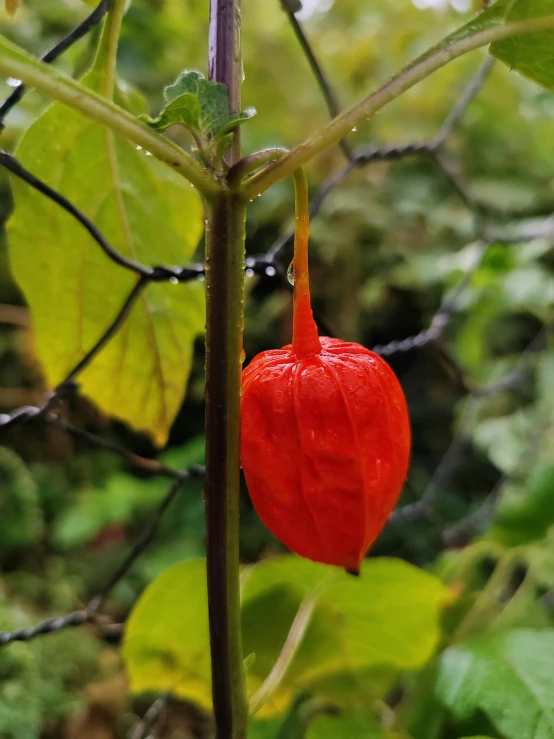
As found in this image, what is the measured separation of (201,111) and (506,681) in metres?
0.27

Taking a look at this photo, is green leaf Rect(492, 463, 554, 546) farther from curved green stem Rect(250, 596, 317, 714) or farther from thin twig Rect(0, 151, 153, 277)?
thin twig Rect(0, 151, 153, 277)

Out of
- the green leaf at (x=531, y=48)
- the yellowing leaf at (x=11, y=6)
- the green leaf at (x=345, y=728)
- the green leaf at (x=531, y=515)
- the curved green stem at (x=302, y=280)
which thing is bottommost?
the green leaf at (x=345, y=728)

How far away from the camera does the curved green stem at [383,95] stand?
0.53ft

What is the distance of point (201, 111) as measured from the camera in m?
0.16

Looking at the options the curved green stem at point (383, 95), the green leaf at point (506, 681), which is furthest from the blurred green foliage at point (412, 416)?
the curved green stem at point (383, 95)

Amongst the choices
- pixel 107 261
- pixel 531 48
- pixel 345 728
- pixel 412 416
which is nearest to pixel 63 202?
pixel 107 261

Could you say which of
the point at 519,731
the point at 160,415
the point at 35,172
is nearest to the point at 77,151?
the point at 35,172

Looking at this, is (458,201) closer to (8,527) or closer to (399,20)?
(399,20)

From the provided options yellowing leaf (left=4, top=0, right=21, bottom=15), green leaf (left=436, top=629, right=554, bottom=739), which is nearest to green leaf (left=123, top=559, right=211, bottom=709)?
green leaf (left=436, top=629, right=554, bottom=739)

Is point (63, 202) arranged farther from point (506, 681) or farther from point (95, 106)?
point (506, 681)

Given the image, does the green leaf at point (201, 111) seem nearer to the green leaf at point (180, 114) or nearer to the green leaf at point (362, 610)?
the green leaf at point (180, 114)

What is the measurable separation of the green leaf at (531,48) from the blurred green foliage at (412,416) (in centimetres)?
23

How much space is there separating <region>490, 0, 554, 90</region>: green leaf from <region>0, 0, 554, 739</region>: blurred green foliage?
23 cm

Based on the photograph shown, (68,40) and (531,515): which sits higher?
(68,40)
